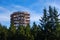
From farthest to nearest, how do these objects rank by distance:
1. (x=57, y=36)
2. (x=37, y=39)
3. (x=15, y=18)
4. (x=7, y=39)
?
1. (x=15, y=18)
2. (x=7, y=39)
3. (x=37, y=39)
4. (x=57, y=36)

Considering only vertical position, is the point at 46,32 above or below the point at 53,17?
below

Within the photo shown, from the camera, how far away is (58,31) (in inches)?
1677

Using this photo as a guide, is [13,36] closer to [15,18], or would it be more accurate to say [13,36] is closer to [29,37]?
[29,37]

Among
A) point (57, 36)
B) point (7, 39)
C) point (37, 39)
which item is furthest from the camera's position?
point (7, 39)

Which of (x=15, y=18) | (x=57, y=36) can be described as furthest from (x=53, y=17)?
(x=15, y=18)

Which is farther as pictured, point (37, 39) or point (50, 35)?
point (37, 39)

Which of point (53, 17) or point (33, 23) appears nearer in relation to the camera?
point (53, 17)

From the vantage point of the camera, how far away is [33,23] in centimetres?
4978

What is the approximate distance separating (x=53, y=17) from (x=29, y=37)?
678 cm

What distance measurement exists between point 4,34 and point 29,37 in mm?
7865

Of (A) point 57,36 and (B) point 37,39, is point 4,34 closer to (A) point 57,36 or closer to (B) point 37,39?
(B) point 37,39

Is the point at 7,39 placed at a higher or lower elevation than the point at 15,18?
lower

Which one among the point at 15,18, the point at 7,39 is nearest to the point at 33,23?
the point at 7,39

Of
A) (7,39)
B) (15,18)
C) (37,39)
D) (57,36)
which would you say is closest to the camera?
(57,36)
